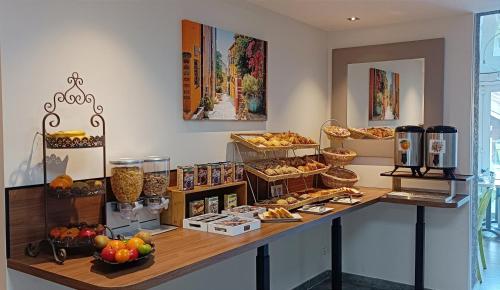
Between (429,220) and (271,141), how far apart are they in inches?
64.8

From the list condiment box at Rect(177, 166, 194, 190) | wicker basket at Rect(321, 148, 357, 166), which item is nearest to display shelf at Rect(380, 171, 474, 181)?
wicker basket at Rect(321, 148, 357, 166)

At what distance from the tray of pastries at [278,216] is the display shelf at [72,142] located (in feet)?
3.45

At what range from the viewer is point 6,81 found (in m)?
1.95

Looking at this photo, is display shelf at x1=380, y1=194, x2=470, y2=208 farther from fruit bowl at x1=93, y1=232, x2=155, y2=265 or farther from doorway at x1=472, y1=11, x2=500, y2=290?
fruit bowl at x1=93, y1=232, x2=155, y2=265

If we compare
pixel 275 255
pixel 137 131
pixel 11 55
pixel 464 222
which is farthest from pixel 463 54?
pixel 11 55

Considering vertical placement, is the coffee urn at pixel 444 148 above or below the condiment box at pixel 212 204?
above

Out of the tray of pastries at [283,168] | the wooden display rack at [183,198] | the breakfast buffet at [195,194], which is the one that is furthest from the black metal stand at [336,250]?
the wooden display rack at [183,198]

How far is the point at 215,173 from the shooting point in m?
2.79

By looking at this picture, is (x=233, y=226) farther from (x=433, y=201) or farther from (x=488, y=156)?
(x=488, y=156)

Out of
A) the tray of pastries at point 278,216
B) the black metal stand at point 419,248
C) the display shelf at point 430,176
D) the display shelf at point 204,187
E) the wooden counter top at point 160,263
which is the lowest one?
the black metal stand at point 419,248

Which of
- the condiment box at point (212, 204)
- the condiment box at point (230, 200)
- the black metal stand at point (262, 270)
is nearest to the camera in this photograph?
the black metal stand at point (262, 270)

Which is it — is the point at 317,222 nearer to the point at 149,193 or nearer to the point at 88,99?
the point at 149,193

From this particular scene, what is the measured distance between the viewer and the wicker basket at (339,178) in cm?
373

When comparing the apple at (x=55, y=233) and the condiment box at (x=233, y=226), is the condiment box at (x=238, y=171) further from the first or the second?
the apple at (x=55, y=233)
